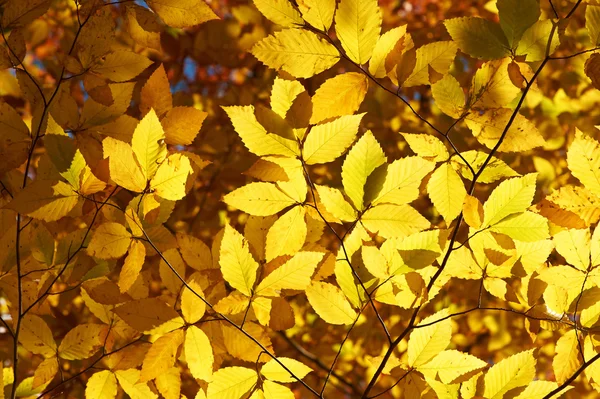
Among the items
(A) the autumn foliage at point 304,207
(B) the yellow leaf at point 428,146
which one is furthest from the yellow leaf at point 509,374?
(B) the yellow leaf at point 428,146

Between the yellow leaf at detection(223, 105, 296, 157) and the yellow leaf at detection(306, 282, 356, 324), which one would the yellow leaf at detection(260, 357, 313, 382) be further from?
the yellow leaf at detection(223, 105, 296, 157)

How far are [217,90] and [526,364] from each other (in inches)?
136

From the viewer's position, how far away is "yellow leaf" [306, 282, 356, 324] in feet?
3.13

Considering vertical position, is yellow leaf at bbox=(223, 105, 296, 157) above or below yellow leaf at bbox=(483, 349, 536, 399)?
above

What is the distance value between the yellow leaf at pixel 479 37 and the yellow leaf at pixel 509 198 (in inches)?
7.9

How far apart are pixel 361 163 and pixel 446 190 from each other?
0.64ft

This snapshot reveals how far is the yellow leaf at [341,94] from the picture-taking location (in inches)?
36.7

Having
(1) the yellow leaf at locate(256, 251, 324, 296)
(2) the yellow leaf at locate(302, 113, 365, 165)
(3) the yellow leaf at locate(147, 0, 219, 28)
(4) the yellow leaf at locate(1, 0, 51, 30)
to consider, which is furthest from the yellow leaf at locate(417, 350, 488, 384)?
(4) the yellow leaf at locate(1, 0, 51, 30)

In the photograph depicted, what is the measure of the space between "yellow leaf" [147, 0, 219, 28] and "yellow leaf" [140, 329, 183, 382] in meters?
0.54

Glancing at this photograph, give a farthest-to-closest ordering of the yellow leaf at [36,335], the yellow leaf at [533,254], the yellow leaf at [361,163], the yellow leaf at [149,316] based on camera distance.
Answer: the yellow leaf at [36,335] → the yellow leaf at [533,254] → the yellow leaf at [149,316] → the yellow leaf at [361,163]

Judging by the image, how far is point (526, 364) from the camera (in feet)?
3.20

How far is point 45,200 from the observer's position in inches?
37.0

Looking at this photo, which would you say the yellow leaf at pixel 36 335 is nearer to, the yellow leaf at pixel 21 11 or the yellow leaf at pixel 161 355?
the yellow leaf at pixel 161 355

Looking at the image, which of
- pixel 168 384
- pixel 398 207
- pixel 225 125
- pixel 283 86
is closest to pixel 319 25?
pixel 283 86
